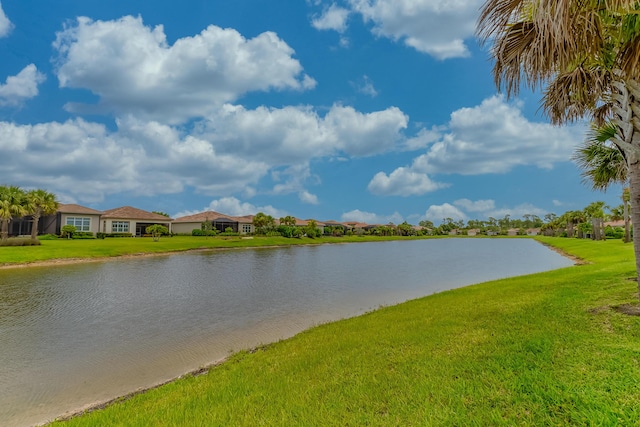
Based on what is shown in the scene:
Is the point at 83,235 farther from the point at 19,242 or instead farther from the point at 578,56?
the point at 578,56

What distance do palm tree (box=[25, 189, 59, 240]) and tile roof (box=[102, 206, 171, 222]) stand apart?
14.3 metres

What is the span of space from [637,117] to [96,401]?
32.8ft

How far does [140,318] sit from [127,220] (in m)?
45.3

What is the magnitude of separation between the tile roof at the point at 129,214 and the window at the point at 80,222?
8.48ft

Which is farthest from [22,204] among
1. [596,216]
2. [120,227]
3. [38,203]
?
[596,216]

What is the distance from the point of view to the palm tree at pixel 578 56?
12.9ft

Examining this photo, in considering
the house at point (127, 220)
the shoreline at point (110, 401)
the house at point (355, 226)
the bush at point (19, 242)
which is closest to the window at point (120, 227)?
the house at point (127, 220)

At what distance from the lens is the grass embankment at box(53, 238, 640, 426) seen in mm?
3086

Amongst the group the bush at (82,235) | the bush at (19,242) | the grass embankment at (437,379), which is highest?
the bush at (82,235)

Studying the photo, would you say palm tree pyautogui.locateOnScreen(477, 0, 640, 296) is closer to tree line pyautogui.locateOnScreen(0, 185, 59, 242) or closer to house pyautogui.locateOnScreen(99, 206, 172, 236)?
tree line pyautogui.locateOnScreen(0, 185, 59, 242)

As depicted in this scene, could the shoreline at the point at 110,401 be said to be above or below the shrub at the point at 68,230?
below

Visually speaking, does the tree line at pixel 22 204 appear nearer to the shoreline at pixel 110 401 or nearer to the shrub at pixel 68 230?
the shrub at pixel 68 230

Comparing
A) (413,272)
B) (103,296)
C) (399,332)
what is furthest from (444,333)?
(413,272)

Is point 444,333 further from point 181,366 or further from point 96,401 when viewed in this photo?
point 96,401
